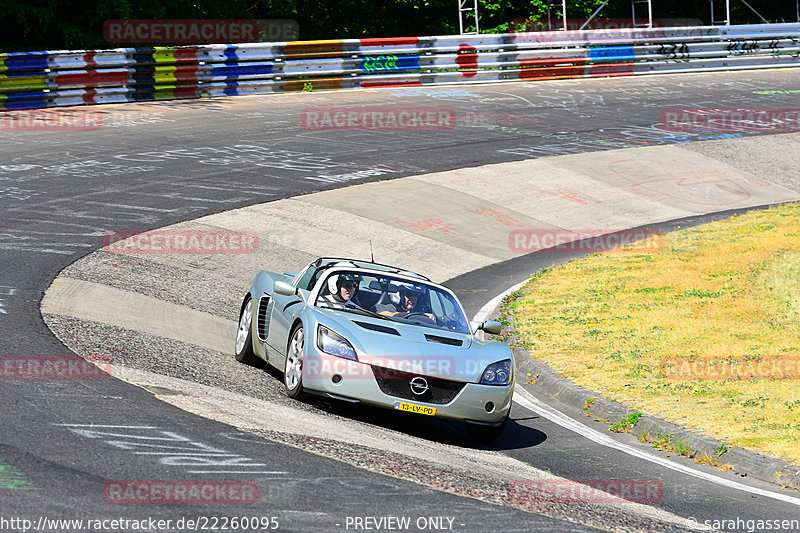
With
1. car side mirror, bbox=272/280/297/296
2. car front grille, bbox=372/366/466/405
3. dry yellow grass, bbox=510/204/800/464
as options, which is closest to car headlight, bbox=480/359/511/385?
car front grille, bbox=372/366/466/405

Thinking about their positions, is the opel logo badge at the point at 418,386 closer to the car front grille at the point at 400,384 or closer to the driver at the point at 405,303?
the car front grille at the point at 400,384

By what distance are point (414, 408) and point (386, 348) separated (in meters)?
0.57

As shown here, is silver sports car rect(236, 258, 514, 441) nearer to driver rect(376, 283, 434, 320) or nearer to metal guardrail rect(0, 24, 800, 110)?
driver rect(376, 283, 434, 320)

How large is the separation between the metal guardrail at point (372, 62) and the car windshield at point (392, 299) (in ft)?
56.4

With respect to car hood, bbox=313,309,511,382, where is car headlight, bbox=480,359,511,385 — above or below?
below

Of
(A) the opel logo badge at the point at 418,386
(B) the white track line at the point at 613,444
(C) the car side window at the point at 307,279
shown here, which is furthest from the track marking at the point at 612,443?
(C) the car side window at the point at 307,279

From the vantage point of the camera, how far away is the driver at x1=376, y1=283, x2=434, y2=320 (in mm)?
9719

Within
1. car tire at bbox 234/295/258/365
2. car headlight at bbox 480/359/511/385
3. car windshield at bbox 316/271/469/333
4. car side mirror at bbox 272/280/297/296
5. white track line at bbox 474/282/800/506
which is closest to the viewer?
white track line at bbox 474/282/800/506

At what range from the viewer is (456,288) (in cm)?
1577

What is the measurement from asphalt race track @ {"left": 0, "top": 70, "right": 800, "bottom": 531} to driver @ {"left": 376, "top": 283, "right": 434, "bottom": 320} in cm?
102

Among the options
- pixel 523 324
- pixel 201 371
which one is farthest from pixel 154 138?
pixel 201 371

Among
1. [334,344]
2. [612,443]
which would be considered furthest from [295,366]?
[612,443]

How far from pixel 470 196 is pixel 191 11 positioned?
18237 mm

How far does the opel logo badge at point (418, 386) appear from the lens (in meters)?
8.53
